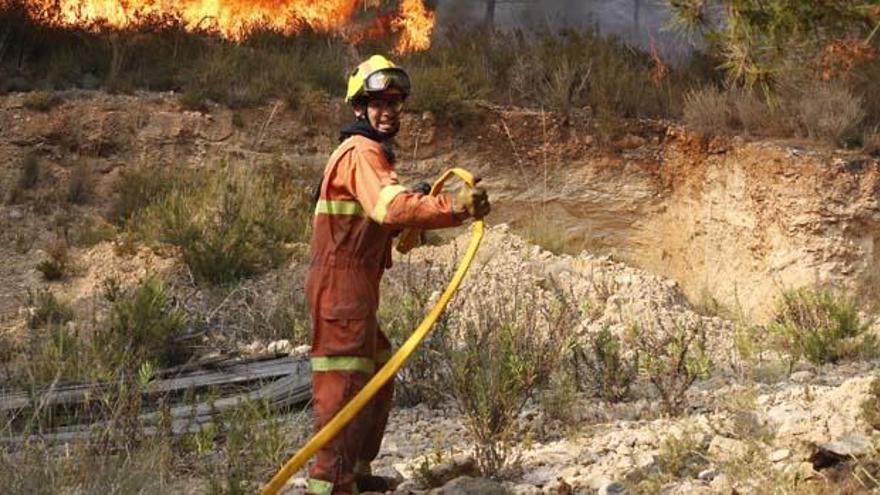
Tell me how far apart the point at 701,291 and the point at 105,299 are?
223 inches

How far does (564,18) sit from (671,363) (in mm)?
10503

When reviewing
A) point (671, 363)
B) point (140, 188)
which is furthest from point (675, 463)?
point (140, 188)

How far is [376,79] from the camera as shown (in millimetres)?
5137

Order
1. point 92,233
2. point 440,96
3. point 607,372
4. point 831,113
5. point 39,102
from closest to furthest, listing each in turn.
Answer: point 607,372 → point 92,233 → point 39,102 → point 831,113 → point 440,96

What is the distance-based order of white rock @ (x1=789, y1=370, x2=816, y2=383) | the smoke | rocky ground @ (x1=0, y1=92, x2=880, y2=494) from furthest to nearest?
the smoke
white rock @ (x1=789, y1=370, x2=816, y2=383)
rocky ground @ (x1=0, y1=92, x2=880, y2=494)

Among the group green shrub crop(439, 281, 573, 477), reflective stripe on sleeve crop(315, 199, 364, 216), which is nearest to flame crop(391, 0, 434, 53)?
green shrub crop(439, 281, 573, 477)

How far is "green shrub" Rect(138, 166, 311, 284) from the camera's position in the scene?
33.8ft

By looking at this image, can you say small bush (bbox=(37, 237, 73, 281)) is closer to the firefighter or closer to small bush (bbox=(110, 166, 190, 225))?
small bush (bbox=(110, 166, 190, 225))

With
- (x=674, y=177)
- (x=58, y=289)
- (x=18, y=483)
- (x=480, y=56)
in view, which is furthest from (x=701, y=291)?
(x=18, y=483)

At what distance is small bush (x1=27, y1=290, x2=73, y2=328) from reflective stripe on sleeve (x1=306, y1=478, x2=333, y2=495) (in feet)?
15.7

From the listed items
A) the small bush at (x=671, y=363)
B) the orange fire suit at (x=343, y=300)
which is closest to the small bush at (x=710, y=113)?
the small bush at (x=671, y=363)

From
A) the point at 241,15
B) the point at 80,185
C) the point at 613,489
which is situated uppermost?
the point at 241,15

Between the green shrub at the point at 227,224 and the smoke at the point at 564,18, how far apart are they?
17.7 ft

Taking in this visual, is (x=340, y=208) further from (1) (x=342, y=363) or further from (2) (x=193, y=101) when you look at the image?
(2) (x=193, y=101)
